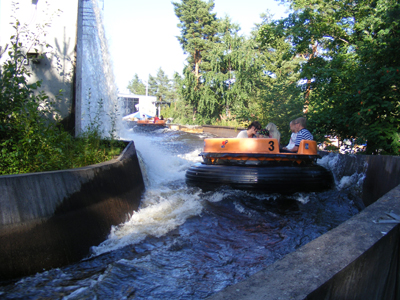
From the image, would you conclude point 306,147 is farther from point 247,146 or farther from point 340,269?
point 340,269

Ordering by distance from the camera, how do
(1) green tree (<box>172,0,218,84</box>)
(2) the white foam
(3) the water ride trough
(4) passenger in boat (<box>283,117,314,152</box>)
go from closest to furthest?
(2) the white foam < (3) the water ride trough < (4) passenger in boat (<box>283,117,314,152</box>) < (1) green tree (<box>172,0,218,84</box>)

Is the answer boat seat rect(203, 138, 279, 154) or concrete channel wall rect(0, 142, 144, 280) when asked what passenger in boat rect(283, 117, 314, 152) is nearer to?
boat seat rect(203, 138, 279, 154)

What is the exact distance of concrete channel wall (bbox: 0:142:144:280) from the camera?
10.0 ft

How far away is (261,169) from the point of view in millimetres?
6531

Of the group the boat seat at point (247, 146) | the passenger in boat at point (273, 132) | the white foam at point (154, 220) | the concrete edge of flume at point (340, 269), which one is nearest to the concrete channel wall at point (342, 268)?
the concrete edge of flume at point (340, 269)

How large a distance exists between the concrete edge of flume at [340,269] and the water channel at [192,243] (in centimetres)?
135

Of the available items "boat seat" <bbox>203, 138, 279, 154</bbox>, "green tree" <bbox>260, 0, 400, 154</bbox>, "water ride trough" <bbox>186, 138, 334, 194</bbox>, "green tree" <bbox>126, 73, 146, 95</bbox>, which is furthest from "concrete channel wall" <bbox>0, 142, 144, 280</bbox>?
"green tree" <bbox>126, 73, 146, 95</bbox>

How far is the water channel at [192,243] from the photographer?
10.1 feet

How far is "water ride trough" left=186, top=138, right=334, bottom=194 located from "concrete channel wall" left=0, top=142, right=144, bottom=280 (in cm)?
264

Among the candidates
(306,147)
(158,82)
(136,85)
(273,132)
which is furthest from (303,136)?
(136,85)

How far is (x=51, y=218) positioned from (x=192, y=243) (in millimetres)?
1662

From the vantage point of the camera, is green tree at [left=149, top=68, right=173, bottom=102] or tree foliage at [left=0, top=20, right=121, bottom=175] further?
green tree at [left=149, top=68, right=173, bottom=102]

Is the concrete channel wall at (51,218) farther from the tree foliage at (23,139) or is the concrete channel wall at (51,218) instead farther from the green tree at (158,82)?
the green tree at (158,82)

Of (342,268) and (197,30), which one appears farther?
(197,30)
